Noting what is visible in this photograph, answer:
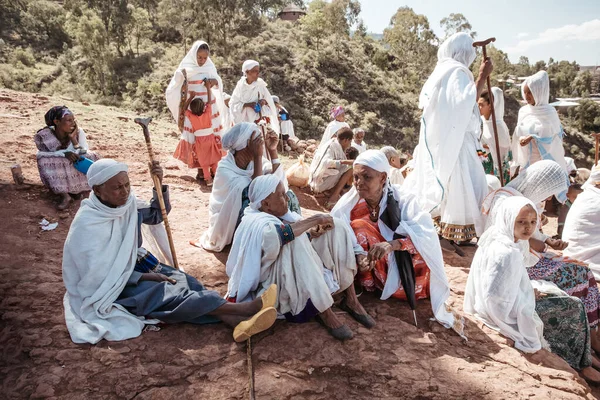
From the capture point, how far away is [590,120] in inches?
1272

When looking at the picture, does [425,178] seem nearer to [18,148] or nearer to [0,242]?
[0,242]

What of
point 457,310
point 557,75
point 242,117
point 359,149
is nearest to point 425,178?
point 457,310

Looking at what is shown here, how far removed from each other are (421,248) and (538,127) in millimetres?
4397

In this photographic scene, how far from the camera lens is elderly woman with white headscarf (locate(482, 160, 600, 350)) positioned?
11.0 feet

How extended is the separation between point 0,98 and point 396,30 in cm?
2890

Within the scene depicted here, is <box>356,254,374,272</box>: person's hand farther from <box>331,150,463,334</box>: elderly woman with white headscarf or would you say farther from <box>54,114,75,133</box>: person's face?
<box>54,114,75,133</box>: person's face

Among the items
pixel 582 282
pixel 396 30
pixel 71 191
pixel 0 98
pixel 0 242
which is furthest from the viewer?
pixel 396 30

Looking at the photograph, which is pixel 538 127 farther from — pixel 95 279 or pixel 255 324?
pixel 95 279

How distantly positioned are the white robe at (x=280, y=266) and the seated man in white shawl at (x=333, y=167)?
11.4 feet

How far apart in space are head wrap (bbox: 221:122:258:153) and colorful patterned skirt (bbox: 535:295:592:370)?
2.90m

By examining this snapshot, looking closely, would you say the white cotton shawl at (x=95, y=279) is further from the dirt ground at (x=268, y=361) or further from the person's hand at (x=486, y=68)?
the person's hand at (x=486, y=68)

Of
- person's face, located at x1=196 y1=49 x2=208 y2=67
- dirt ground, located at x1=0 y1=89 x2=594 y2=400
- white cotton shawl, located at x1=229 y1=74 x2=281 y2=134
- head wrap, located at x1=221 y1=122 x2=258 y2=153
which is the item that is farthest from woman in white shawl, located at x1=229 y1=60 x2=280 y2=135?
dirt ground, located at x1=0 y1=89 x2=594 y2=400

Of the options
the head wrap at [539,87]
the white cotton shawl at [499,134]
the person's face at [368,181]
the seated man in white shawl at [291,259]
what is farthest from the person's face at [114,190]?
the head wrap at [539,87]

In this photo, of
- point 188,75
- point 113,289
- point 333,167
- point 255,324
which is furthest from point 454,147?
point 188,75
